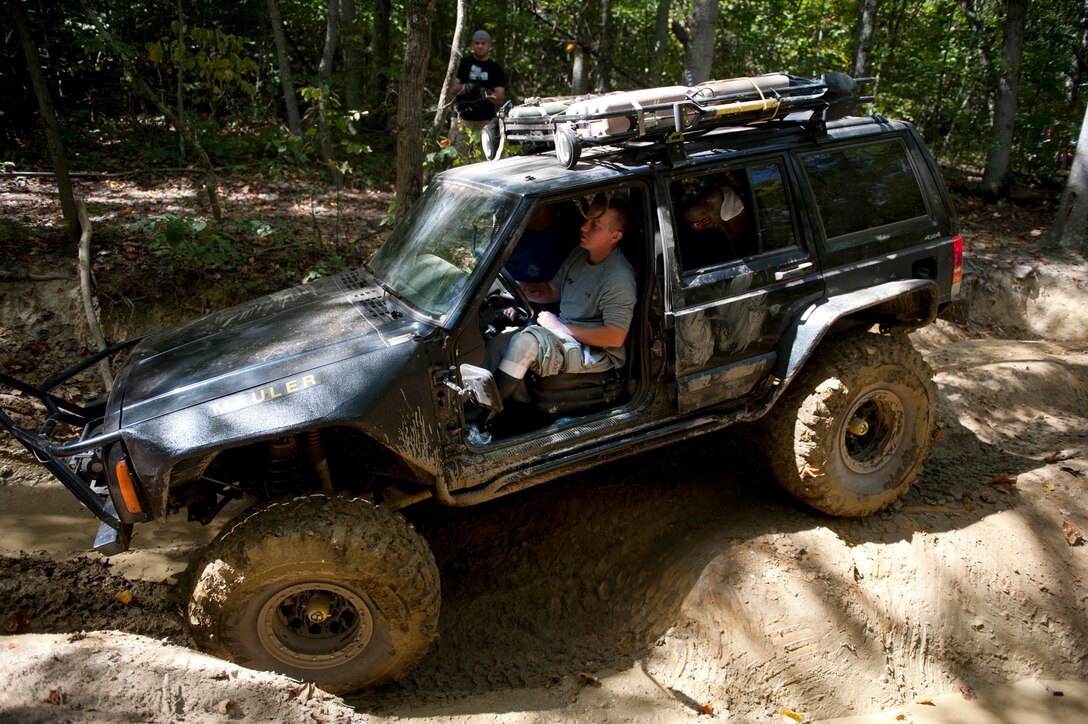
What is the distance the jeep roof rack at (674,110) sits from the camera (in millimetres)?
3436

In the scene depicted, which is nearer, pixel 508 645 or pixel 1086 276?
pixel 508 645

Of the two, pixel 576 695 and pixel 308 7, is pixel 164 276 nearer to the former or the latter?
pixel 576 695

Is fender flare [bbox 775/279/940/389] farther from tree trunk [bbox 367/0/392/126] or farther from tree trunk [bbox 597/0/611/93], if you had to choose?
tree trunk [bbox 367/0/392/126]

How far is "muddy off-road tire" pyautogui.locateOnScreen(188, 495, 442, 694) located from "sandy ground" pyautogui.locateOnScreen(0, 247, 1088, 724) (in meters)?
0.20

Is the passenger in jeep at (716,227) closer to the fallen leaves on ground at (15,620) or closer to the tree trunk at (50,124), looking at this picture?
the fallen leaves on ground at (15,620)

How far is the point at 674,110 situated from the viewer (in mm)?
3438

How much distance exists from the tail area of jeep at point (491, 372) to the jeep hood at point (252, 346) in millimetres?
15

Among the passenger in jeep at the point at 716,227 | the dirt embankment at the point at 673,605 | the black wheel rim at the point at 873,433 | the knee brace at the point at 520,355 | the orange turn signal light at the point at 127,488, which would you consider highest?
the passenger in jeep at the point at 716,227

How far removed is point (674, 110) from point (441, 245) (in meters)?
1.23

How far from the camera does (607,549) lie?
4281 millimetres

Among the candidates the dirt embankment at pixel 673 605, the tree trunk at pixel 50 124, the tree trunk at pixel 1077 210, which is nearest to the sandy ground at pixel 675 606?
the dirt embankment at pixel 673 605

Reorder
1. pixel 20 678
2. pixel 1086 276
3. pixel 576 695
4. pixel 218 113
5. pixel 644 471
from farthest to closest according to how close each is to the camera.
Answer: pixel 218 113 → pixel 1086 276 → pixel 644 471 → pixel 576 695 → pixel 20 678

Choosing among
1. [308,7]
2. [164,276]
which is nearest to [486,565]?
[164,276]

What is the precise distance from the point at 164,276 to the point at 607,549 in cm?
427
